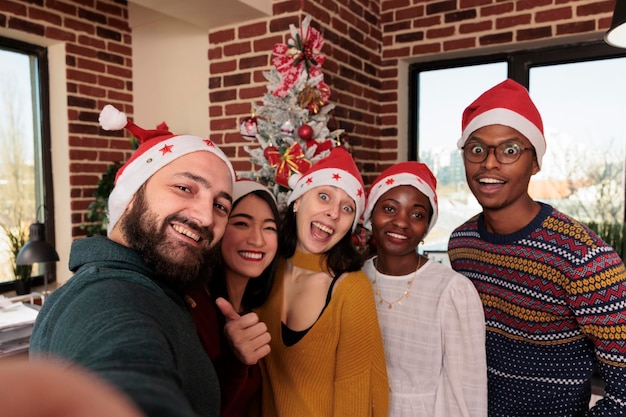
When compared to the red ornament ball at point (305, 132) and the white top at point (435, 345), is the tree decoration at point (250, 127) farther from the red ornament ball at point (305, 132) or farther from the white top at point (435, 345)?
the white top at point (435, 345)

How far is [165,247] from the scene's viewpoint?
92 cm

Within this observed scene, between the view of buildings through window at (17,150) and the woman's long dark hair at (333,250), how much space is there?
7.27ft

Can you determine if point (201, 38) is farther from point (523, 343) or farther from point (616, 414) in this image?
point (616, 414)

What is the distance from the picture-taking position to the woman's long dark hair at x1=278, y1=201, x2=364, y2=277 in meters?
1.57

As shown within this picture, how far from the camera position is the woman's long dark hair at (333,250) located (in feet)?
5.15

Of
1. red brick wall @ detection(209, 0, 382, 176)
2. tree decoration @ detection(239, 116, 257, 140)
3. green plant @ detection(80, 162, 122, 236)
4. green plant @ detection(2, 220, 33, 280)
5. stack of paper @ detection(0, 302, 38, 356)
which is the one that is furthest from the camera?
green plant @ detection(80, 162, 122, 236)

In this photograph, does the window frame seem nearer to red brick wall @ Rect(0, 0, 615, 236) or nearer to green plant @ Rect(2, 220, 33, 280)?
red brick wall @ Rect(0, 0, 615, 236)

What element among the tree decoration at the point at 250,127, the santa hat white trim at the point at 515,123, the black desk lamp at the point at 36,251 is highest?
the tree decoration at the point at 250,127

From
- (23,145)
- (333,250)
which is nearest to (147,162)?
(333,250)

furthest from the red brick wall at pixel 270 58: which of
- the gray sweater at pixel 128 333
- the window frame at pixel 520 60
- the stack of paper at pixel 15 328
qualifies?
the gray sweater at pixel 128 333

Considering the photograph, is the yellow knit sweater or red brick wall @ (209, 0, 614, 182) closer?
the yellow knit sweater

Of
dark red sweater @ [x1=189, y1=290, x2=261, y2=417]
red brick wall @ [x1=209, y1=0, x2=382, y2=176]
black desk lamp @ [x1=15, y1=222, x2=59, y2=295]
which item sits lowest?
dark red sweater @ [x1=189, y1=290, x2=261, y2=417]

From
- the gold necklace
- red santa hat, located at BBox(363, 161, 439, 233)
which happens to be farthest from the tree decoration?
the gold necklace

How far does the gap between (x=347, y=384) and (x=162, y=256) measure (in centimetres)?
81
